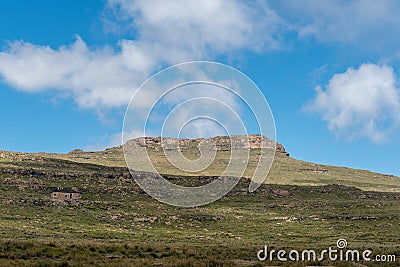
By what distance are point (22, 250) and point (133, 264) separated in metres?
9.13

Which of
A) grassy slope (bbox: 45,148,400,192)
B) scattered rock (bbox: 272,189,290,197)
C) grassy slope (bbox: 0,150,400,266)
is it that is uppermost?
grassy slope (bbox: 45,148,400,192)

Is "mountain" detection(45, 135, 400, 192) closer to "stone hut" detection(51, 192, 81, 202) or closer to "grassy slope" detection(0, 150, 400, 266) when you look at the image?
"grassy slope" detection(0, 150, 400, 266)

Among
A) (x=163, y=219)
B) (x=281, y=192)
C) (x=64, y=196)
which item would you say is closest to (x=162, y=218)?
(x=163, y=219)

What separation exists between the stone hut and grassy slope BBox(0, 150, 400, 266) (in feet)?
4.72

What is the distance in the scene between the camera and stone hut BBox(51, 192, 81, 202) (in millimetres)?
91312

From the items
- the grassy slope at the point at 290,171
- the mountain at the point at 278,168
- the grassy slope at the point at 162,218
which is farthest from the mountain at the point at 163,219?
the mountain at the point at 278,168

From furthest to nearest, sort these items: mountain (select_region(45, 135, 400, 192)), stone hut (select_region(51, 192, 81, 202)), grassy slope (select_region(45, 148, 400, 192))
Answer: mountain (select_region(45, 135, 400, 192))
grassy slope (select_region(45, 148, 400, 192))
stone hut (select_region(51, 192, 81, 202))

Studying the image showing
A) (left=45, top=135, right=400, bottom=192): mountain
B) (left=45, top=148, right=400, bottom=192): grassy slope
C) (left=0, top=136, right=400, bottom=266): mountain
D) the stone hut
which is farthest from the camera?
(left=45, top=135, right=400, bottom=192): mountain

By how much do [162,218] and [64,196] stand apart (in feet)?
66.4

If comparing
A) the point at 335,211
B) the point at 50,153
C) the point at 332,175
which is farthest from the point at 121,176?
the point at 332,175

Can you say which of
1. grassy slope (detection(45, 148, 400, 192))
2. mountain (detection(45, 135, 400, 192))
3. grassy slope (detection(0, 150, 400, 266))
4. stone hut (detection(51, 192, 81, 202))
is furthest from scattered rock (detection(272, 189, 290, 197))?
stone hut (detection(51, 192, 81, 202))

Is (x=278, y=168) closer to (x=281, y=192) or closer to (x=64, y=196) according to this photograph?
(x=281, y=192)

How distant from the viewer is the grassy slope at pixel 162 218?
43344 mm

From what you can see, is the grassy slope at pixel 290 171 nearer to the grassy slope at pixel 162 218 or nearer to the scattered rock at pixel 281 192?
the scattered rock at pixel 281 192
